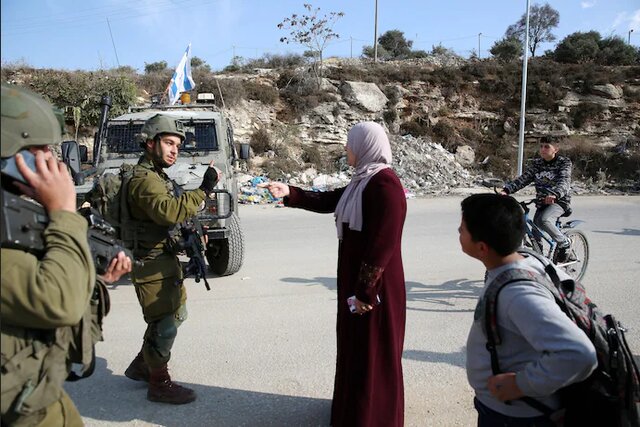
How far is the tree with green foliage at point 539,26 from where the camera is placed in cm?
3559

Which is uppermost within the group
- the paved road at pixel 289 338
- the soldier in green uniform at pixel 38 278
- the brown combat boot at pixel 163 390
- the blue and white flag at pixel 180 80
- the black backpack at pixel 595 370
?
the blue and white flag at pixel 180 80

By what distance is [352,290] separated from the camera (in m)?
2.56

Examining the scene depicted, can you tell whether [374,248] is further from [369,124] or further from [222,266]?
[222,266]

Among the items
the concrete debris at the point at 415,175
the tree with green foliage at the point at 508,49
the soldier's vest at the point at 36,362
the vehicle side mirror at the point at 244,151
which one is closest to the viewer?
the soldier's vest at the point at 36,362

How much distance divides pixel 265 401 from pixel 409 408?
0.90 metres

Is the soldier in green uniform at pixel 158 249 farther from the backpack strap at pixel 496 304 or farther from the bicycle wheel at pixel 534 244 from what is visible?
the bicycle wheel at pixel 534 244

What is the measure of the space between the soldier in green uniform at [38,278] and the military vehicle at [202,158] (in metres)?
3.98

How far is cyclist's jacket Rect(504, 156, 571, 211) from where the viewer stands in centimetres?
503

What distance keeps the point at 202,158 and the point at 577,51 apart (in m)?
28.4

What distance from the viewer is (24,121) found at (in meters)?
1.30

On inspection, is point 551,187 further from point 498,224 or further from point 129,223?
point 129,223

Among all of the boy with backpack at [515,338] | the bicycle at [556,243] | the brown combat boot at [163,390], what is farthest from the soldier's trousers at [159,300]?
the bicycle at [556,243]

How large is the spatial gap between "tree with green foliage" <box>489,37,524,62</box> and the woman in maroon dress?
31.2 meters

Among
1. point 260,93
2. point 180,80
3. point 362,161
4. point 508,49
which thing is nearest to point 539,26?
point 508,49
